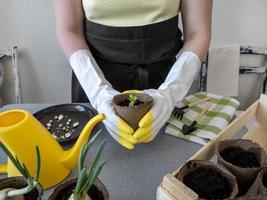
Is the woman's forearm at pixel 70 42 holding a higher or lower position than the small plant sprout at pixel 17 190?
higher

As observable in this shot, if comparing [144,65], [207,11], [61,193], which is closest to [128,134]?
[61,193]

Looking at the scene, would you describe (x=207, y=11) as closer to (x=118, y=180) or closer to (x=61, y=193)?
(x=118, y=180)

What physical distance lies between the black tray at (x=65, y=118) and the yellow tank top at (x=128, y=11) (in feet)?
0.86

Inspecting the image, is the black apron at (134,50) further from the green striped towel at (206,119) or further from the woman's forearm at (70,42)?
the green striped towel at (206,119)

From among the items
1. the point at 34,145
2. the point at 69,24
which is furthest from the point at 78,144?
the point at 69,24

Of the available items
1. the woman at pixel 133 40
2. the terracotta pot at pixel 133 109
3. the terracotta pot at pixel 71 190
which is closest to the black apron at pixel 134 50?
the woman at pixel 133 40

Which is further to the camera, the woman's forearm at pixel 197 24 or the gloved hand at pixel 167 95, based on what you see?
the woman's forearm at pixel 197 24

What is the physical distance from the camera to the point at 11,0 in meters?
1.28

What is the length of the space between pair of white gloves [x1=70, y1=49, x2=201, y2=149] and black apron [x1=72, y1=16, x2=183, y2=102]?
0.25 ft

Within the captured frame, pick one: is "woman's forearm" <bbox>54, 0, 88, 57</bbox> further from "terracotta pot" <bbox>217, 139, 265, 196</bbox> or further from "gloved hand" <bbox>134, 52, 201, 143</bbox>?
"terracotta pot" <bbox>217, 139, 265, 196</bbox>

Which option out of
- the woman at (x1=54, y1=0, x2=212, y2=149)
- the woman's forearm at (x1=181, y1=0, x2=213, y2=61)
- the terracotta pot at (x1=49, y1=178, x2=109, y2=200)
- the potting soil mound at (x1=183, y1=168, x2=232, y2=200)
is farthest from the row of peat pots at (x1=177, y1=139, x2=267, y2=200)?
the woman's forearm at (x1=181, y1=0, x2=213, y2=61)

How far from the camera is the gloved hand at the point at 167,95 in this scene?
574mm

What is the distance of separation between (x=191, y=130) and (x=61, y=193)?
35 centimetres

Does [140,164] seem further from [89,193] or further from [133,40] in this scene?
[133,40]
